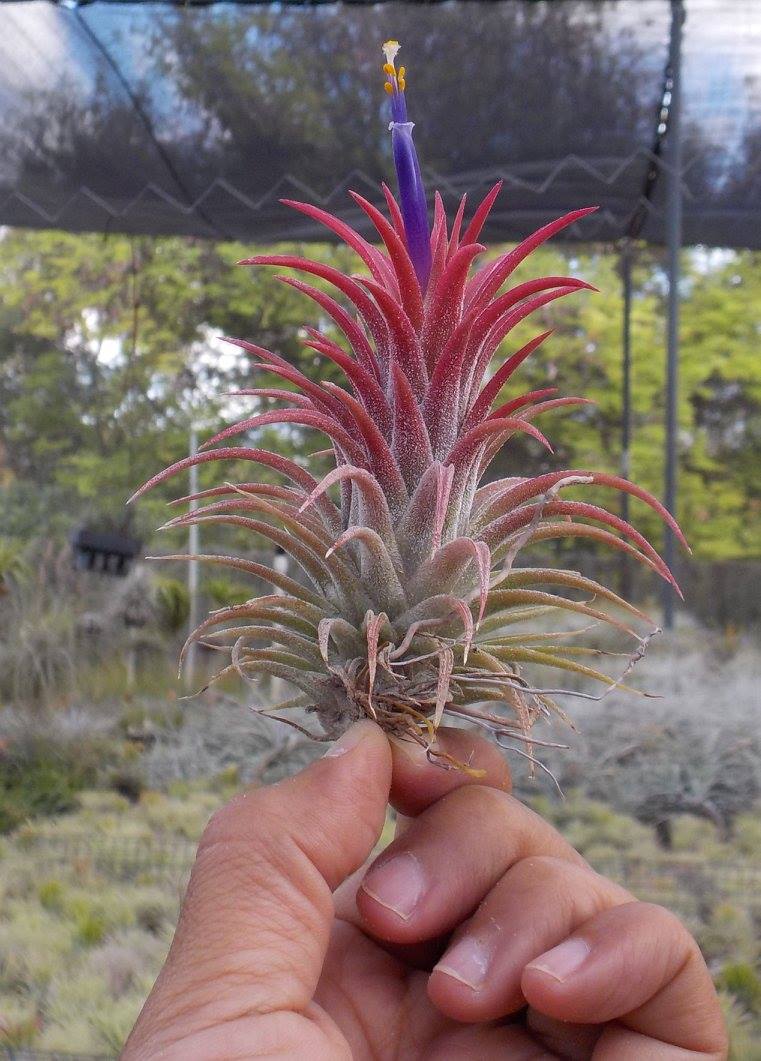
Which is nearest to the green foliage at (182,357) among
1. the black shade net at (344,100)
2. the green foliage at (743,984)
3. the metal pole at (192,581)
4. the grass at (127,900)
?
the metal pole at (192,581)

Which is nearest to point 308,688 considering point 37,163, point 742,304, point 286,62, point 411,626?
point 411,626

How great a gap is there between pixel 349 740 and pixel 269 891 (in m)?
0.15

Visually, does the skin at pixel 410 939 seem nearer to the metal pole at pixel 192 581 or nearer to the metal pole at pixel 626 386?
the metal pole at pixel 192 581

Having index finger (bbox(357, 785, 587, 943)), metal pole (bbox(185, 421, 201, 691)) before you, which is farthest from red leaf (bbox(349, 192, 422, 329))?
metal pole (bbox(185, 421, 201, 691))

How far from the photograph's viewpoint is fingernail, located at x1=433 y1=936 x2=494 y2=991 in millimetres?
933

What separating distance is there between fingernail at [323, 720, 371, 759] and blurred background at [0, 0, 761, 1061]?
1923 millimetres

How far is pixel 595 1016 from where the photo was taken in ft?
3.11

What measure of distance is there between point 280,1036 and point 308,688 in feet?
1.02

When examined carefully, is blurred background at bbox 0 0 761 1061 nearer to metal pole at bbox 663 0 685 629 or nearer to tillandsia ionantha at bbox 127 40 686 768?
metal pole at bbox 663 0 685 629

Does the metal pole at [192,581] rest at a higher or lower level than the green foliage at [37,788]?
higher

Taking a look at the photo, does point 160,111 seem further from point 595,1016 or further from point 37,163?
point 595,1016

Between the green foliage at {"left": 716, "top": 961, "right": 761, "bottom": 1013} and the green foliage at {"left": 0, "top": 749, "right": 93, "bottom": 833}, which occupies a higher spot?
the green foliage at {"left": 716, "top": 961, "right": 761, "bottom": 1013}

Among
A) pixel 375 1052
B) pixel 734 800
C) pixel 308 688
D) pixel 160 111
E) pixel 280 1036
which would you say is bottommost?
pixel 734 800

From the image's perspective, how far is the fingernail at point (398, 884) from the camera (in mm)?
946
